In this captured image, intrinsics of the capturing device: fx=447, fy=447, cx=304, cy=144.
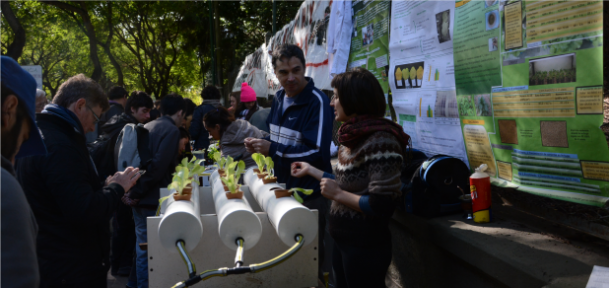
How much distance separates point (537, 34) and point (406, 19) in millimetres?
1544

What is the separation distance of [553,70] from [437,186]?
1.10 m

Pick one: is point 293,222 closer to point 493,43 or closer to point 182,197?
point 182,197

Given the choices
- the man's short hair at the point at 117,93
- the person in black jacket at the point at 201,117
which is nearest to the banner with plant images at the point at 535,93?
the person in black jacket at the point at 201,117

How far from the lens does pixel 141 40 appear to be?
22516 mm

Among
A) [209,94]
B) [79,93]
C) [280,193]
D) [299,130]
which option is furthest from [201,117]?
[280,193]

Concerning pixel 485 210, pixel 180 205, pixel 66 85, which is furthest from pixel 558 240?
pixel 66 85

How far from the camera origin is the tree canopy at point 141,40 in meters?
19.2

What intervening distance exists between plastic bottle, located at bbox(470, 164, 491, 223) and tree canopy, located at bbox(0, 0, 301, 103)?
1547 centimetres

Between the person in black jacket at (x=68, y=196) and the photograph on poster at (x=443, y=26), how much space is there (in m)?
2.42

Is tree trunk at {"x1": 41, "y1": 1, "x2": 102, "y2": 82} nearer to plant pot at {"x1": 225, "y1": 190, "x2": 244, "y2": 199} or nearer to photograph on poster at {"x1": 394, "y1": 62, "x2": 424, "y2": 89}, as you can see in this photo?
photograph on poster at {"x1": 394, "y1": 62, "x2": 424, "y2": 89}

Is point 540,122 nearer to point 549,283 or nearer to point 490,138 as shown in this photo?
point 490,138

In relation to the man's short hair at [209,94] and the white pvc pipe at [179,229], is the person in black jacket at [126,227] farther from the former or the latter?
the white pvc pipe at [179,229]

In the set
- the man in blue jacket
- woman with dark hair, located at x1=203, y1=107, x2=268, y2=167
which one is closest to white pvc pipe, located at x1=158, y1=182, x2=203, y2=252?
the man in blue jacket

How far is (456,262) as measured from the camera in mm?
2809
